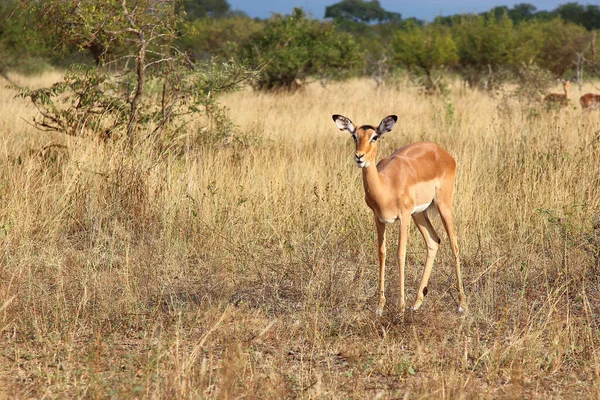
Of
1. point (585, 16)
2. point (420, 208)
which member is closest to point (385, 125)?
point (420, 208)

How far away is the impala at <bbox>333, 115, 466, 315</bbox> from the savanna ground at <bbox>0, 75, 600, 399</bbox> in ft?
0.94

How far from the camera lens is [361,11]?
3187 inches

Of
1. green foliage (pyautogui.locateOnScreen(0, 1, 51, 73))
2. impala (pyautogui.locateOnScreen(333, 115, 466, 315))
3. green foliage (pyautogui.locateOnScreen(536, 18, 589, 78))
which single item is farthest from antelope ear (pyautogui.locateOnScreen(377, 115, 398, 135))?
green foliage (pyautogui.locateOnScreen(536, 18, 589, 78))

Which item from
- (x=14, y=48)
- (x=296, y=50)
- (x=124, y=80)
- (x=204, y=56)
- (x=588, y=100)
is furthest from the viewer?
(x=204, y=56)

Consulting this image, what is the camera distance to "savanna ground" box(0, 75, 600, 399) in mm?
3455

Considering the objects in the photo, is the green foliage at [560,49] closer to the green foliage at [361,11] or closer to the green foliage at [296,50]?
the green foliage at [296,50]

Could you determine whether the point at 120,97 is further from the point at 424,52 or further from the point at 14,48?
the point at 14,48

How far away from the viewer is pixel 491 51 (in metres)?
18.0

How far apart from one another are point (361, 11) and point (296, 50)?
69.0m

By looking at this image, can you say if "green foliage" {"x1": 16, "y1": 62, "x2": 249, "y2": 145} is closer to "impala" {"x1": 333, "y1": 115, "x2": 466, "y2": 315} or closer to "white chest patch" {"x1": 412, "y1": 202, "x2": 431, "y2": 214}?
"impala" {"x1": 333, "y1": 115, "x2": 466, "y2": 315}

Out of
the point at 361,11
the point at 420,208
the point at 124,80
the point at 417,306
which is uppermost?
the point at 361,11

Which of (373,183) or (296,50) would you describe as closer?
(373,183)

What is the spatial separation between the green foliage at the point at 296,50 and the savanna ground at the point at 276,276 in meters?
6.40

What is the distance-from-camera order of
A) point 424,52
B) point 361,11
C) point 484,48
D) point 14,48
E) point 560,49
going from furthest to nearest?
point 361,11, point 560,49, point 14,48, point 484,48, point 424,52
